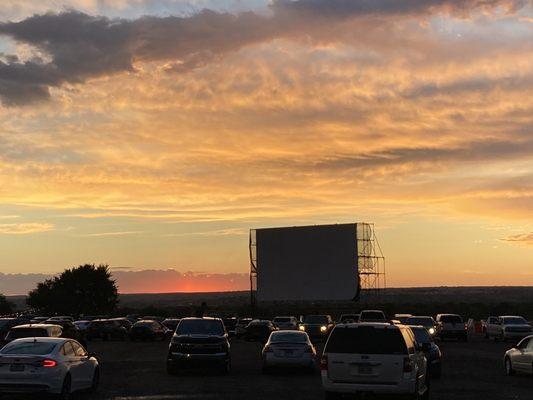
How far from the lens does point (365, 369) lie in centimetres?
1555

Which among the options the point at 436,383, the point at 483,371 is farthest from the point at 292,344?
the point at 483,371

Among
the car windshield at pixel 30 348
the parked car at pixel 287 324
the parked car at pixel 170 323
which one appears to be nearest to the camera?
the car windshield at pixel 30 348

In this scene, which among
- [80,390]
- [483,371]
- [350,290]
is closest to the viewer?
[80,390]

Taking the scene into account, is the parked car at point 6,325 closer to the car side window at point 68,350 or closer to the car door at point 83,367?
the car door at point 83,367

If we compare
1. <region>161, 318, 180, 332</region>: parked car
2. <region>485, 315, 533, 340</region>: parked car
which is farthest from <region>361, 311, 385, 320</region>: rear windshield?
<region>161, 318, 180, 332</region>: parked car

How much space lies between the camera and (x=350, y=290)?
7938 cm

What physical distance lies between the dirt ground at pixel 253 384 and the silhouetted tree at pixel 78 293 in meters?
76.2

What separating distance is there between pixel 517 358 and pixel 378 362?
11575mm

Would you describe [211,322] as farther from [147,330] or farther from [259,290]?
[259,290]

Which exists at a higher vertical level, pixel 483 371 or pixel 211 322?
pixel 211 322

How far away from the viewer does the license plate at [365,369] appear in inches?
611

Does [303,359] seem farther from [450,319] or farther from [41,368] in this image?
[450,319]

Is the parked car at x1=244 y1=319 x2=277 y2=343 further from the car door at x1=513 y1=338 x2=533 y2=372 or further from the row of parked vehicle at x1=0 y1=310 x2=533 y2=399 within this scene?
the car door at x1=513 y1=338 x2=533 y2=372

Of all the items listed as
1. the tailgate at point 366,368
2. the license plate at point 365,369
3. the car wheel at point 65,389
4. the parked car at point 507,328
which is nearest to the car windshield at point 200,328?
the car wheel at point 65,389
